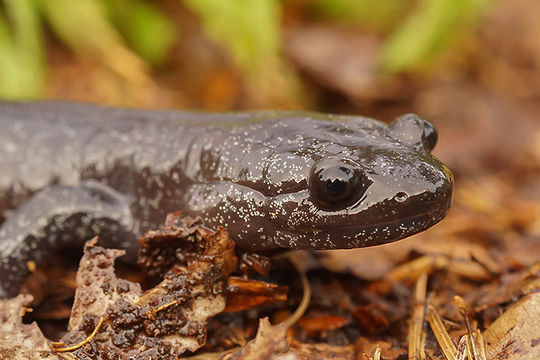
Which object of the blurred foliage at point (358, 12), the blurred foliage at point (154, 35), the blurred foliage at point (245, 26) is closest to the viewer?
the blurred foliage at point (245, 26)

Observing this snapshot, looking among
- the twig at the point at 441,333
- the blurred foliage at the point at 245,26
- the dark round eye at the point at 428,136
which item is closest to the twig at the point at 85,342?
the twig at the point at 441,333

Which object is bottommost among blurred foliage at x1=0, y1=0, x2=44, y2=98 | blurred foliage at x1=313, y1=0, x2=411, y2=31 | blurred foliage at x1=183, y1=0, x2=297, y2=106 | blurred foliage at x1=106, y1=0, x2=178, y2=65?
blurred foliage at x1=0, y1=0, x2=44, y2=98

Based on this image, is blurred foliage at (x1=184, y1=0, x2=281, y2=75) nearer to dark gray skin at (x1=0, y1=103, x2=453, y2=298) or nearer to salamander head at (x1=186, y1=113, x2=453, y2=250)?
dark gray skin at (x1=0, y1=103, x2=453, y2=298)

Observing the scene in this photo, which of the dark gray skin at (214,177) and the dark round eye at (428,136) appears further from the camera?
the dark round eye at (428,136)

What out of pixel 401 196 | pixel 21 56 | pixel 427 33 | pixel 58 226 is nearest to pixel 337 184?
pixel 401 196

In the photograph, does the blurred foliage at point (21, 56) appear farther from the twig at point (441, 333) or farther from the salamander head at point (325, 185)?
the twig at point (441, 333)

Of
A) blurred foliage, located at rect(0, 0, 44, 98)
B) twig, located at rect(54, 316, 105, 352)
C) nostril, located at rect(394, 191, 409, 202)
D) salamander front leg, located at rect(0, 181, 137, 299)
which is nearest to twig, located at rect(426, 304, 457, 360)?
nostril, located at rect(394, 191, 409, 202)

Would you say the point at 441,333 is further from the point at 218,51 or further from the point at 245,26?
the point at 218,51
